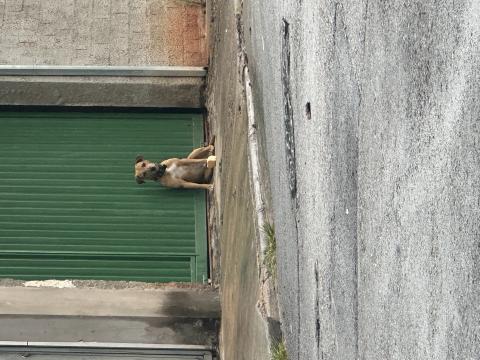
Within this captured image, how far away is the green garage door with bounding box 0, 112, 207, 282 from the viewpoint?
6.85 m

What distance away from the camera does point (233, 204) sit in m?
5.65

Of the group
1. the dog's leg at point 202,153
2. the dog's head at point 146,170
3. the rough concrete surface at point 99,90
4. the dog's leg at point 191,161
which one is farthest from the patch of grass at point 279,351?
the rough concrete surface at point 99,90

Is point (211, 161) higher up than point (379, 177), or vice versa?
point (211, 161)

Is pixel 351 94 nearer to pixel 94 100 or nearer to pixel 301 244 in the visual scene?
pixel 301 244

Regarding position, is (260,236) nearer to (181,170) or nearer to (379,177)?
(379,177)

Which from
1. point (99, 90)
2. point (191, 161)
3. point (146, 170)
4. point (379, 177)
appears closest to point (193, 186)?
point (191, 161)

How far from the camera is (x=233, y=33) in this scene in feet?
18.8

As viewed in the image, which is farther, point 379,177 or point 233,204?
point 233,204

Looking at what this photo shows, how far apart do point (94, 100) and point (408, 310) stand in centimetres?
570

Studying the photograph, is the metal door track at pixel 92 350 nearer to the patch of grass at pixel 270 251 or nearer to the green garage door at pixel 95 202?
the green garage door at pixel 95 202

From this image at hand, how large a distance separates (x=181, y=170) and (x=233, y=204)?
4.86ft

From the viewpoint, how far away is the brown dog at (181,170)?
22.9ft

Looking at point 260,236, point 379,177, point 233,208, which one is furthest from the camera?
point 233,208

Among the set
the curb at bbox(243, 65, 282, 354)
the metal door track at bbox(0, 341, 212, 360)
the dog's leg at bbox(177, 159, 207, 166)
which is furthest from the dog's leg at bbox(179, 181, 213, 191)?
the curb at bbox(243, 65, 282, 354)
